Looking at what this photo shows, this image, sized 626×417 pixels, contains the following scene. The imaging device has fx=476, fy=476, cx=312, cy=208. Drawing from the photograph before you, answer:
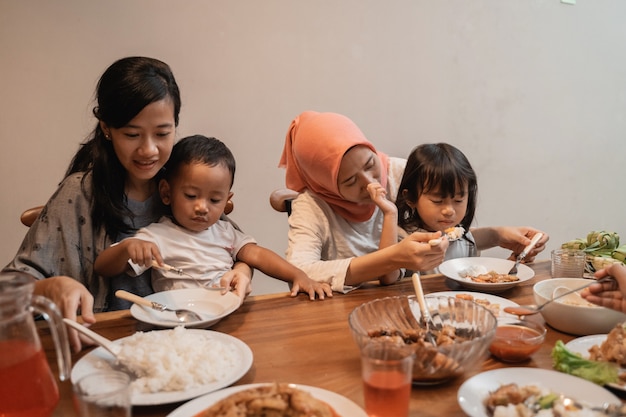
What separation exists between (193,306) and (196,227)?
0.40m

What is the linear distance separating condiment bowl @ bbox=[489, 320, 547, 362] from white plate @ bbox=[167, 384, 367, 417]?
0.33 m

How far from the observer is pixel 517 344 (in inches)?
37.9

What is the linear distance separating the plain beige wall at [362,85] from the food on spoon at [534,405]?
2242 millimetres

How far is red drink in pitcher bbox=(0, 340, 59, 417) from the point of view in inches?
29.1

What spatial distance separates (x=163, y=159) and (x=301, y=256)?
0.57 metres

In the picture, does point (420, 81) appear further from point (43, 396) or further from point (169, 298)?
point (43, 396)

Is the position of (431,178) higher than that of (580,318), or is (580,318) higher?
(431,178)

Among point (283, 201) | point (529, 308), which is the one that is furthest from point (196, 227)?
point (529, 308)

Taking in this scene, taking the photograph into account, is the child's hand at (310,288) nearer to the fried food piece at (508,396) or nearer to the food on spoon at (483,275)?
the food on spoon at (483,275)

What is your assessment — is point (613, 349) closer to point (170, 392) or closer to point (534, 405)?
point (534, 405)

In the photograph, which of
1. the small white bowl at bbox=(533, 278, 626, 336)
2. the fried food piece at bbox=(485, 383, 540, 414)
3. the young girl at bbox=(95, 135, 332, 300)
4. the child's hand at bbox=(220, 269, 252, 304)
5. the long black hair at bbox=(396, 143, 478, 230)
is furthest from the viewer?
the long black hair at bbox=(396, 143, 478, 230)

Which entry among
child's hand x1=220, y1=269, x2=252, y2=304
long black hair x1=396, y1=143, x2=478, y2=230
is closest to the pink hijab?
long black hair x1=396, y1=143, x2=478, y2=230

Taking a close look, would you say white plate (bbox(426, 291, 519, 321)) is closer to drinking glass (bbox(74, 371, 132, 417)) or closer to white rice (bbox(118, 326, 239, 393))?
white rice (bbox(118, 326, 239, 393))

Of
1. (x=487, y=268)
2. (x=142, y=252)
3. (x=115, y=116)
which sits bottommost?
(x=487, y=268)
